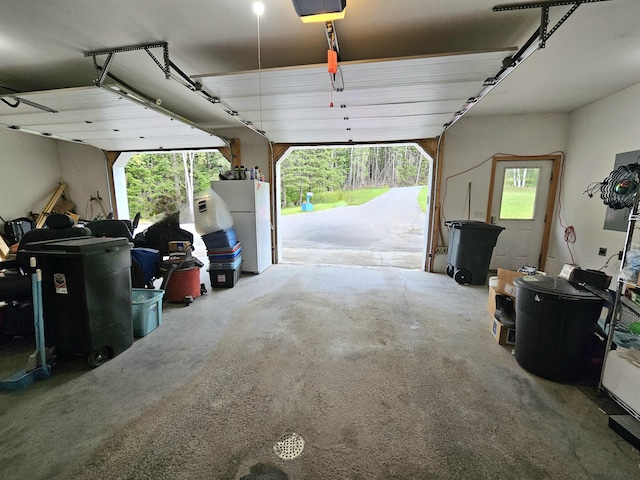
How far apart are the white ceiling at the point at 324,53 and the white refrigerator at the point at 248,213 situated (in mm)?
1216

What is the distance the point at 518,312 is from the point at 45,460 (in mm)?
3382

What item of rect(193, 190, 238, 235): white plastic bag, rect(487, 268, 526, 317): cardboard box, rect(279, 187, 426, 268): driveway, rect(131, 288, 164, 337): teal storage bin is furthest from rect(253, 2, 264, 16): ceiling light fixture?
rect(279, 187, 426, 268): driveway

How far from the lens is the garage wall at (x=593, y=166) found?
3365 millimetres

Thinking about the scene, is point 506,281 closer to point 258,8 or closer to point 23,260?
point 258,8

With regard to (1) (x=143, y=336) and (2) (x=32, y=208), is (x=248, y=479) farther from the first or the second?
(2) (x=32, y=208)

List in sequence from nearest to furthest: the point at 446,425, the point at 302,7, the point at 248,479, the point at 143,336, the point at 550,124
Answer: the point at 248,479, the point at 446,425, the point at 302,7, the point at 143,336, the point at 550,124

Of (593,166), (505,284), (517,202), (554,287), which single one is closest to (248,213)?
(505,284)

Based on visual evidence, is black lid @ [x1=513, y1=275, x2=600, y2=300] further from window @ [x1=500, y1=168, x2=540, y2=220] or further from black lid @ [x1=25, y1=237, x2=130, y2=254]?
black lid @ [x1=25, y1=237, x2=130, y2=254]

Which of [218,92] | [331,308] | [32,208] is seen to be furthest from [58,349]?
[32,208]

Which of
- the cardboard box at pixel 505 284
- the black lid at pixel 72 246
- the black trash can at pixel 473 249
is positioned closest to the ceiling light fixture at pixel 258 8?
the black lid at pixel 72 246

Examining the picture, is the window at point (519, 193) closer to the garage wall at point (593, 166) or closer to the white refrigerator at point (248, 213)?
the garage wall at point (593, 166)

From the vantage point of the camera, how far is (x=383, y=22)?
2.19 meters

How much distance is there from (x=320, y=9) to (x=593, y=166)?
15.4ft

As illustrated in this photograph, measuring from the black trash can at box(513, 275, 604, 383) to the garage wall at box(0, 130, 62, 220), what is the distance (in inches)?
346
